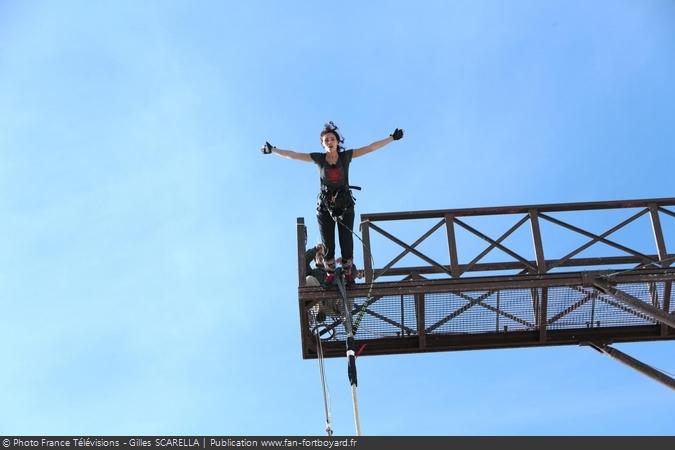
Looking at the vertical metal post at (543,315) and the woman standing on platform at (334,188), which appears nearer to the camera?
the woman standing on platform at (334,188)

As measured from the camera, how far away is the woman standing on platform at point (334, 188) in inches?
437

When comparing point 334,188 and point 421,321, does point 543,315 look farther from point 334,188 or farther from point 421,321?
point 334,188

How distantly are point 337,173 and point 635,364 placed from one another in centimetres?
492

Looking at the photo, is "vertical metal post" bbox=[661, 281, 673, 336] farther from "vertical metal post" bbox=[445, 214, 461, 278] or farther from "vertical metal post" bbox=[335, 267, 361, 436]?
"vertical metal post" bbox=[335, 267, 361, 436]

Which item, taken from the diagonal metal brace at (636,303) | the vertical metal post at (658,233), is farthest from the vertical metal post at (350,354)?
the vertical metal post at (658,233)

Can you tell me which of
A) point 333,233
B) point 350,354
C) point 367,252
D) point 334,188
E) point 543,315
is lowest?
point 350,354

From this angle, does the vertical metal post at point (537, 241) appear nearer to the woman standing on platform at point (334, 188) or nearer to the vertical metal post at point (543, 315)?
the vertical metal post at point (543, 315)

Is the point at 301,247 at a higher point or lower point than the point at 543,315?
higher

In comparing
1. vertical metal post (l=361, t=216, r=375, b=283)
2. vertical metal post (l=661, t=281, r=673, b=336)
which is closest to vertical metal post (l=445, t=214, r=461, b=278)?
vertical metal post (l=361, t=216, r=375, b=283)

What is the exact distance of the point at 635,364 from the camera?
40.3 ft

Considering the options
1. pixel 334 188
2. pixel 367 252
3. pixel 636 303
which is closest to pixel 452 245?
pixel 367 252
